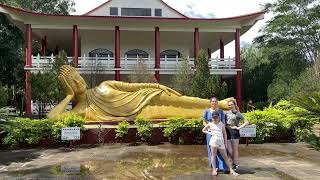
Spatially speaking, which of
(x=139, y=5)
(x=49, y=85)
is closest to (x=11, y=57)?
(x=49, y=85)

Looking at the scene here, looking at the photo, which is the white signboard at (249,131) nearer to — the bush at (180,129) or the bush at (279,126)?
the bush at (279,126)

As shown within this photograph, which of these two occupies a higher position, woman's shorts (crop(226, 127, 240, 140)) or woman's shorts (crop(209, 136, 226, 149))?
woman's shorts (crop(226, 127, 240, 140))

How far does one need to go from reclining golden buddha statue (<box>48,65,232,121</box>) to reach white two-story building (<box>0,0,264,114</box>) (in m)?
10.9

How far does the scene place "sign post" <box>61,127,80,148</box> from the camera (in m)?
12.9

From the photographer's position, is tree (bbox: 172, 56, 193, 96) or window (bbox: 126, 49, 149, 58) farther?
A: window (bbox: 126, 49, 149, 58)

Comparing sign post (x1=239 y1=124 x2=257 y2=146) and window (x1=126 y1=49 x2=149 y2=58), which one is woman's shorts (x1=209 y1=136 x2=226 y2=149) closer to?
sign post (x1=239 y1=124 x2=257 y2=146)

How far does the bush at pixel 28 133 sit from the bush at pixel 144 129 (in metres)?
2.67

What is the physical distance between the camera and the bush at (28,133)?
1304 cm

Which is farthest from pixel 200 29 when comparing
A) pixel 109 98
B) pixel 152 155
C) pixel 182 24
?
pixel 152 155

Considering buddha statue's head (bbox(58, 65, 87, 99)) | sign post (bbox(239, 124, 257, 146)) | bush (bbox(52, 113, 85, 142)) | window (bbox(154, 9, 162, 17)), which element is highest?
window (bbox(154, 9, 162, 17))

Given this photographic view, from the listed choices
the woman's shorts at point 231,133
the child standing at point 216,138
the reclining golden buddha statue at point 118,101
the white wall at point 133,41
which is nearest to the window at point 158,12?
the white wall at point 133,41

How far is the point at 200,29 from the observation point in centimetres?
2980

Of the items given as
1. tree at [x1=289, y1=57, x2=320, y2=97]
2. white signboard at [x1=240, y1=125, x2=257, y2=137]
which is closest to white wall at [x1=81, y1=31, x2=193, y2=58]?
tree at [x1=289, y1=57, x2=320, y2=97]

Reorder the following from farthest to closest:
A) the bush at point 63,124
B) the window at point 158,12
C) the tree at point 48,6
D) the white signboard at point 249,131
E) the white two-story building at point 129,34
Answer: the tree at point 48,6
the window at point 158,12
the white two-story building at point 129,34
the white signboard at point 249,131
the bush at point 63,124
